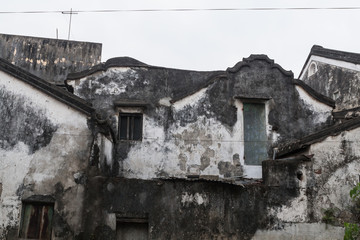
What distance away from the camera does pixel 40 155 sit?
11.1 meters

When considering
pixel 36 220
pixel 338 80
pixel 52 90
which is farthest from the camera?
pixel 338 80

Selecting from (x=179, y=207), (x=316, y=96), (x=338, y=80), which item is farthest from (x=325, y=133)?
(x=338, y=80)

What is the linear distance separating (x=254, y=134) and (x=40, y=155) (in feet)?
21.0

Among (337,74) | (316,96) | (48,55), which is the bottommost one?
(316,96)

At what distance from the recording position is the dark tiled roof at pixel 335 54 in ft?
56.1

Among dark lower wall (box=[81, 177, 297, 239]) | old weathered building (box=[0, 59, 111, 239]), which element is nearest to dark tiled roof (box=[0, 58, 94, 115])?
old weathered building (box=[0, 59, 111, 239])

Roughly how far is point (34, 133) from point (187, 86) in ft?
17.8

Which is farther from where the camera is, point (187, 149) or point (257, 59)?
point (257, 59)

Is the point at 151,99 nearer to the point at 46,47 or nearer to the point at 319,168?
the point at 319,168

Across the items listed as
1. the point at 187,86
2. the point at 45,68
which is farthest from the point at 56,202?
the point at 45,68

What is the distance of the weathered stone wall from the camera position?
68.8 ft

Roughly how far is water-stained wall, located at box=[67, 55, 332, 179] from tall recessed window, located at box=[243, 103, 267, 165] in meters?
0.16

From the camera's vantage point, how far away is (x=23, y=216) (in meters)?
10.9

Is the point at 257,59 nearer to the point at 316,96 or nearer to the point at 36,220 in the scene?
the point at 316,96
